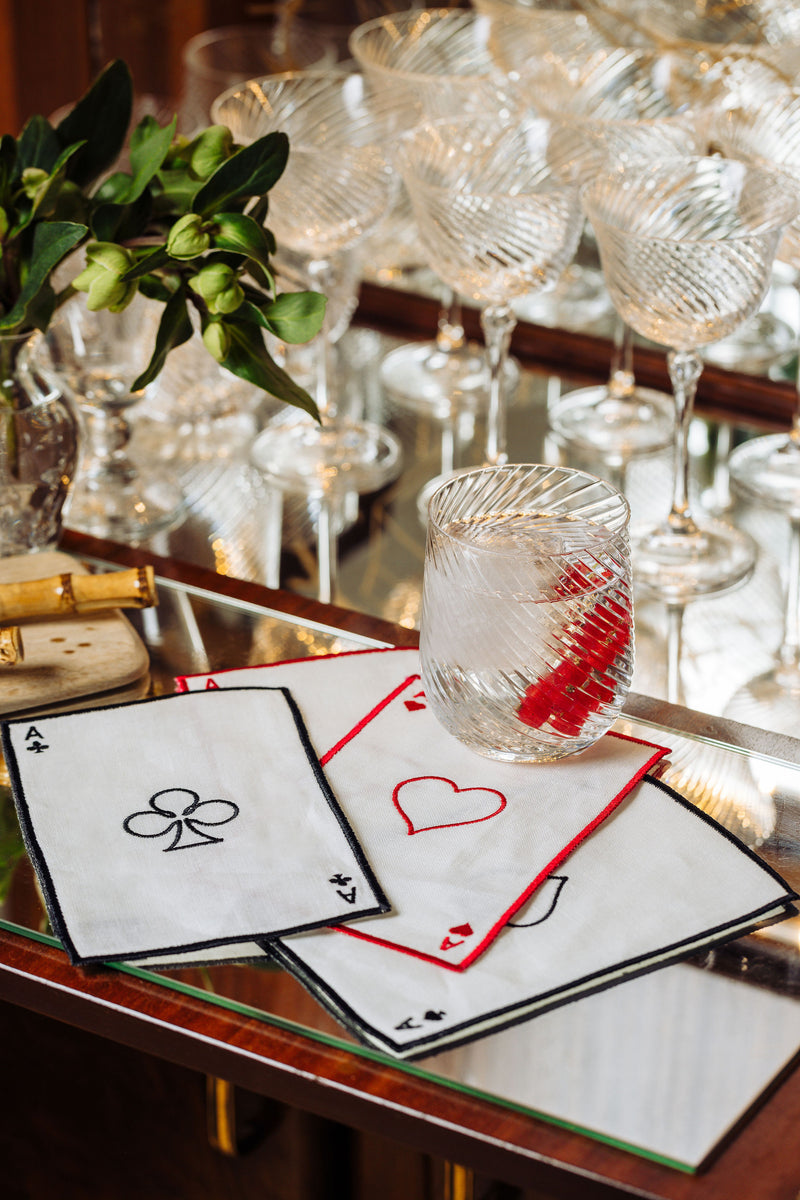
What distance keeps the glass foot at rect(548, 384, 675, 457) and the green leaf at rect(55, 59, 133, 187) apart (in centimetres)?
35

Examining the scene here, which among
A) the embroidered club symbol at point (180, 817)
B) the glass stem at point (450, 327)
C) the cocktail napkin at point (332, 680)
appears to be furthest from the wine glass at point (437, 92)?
the embroidered club symbol at point (180, 817)

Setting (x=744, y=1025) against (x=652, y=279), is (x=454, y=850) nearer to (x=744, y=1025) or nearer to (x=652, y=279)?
(x=744, y=1025)

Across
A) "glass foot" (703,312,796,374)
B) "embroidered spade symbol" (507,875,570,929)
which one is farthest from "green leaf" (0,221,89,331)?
"glass foot" (703,312,796,374)

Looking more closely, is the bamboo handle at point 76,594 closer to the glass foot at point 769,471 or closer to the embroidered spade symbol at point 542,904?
the embroidered spade symbol at point 542,904

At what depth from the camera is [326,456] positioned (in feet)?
3.03

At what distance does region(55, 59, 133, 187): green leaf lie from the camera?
74 centimetres

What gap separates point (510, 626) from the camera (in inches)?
22.2

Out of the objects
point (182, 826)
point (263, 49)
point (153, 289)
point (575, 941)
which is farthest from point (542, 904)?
point (263, 49)

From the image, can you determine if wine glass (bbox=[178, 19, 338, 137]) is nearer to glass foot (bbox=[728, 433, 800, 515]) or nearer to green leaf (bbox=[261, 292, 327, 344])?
glass foot (bbox=[728, 433, 800, 515])

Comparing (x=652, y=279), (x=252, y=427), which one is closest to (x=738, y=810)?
(x=652, y=279)

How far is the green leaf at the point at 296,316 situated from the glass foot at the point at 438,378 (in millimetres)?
329

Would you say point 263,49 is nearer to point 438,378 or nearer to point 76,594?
point 438,378

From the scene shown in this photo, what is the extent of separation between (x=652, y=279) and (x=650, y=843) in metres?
0.32

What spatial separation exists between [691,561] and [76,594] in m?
0.33
